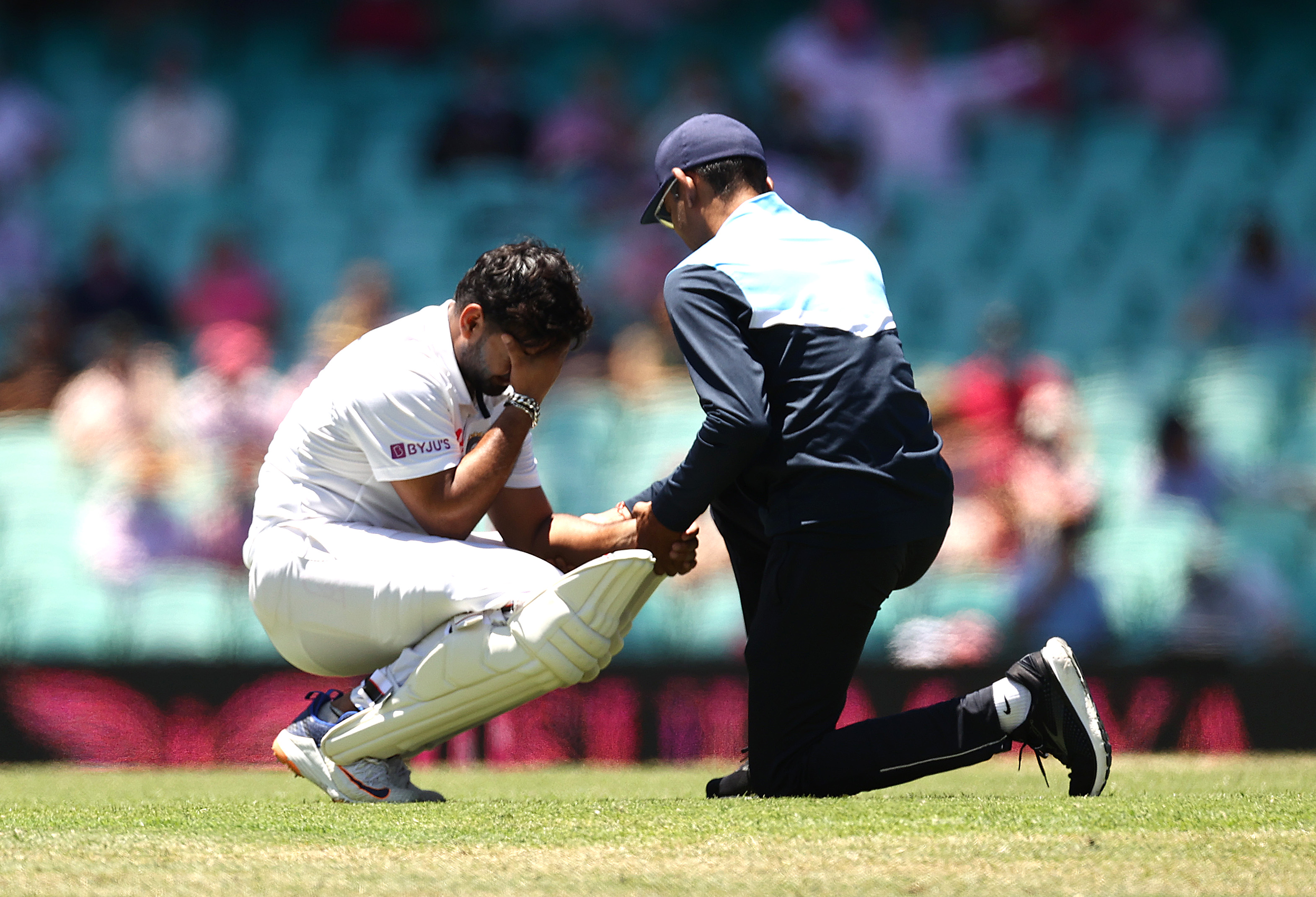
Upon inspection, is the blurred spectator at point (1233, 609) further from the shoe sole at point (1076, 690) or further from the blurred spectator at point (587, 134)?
the blurred spectator at point (587, 134)

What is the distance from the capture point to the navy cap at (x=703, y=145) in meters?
3.57

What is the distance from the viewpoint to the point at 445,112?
9.23 m

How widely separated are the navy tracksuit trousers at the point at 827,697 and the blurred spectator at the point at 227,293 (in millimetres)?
5778

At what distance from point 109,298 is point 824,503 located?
20.5 ft

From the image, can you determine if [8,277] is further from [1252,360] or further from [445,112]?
[1252,360]

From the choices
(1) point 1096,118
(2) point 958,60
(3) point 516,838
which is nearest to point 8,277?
(2) point 958,60

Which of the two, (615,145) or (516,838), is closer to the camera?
(516,838)

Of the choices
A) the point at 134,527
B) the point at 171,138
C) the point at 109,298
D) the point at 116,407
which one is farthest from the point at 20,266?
the point at 134,527

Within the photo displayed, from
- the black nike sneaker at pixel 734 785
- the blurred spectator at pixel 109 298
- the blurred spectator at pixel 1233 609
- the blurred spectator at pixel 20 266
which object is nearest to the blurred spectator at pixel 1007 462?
the blurred spectator at pixel 1233 609

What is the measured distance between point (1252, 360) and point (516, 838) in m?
6.24

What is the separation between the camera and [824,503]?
3.25 m

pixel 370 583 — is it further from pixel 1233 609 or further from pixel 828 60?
pixel 828 60

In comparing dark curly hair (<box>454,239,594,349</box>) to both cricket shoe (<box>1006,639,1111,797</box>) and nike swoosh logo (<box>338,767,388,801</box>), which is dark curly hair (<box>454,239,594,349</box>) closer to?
nike swoosh logo (<box>338,767,388,801</box>)

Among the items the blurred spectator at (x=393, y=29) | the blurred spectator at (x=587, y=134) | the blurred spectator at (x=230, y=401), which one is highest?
the blurred spectator at (x=393, y=29)
